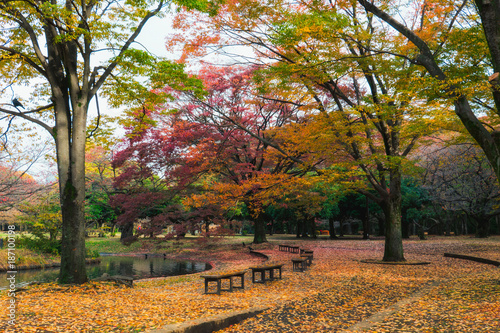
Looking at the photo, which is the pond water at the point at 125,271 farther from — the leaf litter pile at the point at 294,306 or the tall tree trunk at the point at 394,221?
the tall tree trunk at the point at 394,221

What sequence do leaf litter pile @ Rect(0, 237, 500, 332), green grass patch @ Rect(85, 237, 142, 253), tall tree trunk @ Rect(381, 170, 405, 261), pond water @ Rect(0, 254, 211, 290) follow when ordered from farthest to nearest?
green grass patch @ Rect(85, 237, 142, 253) < tall tree trunk @ Rect(381, 170, 405, 261) < pond water @ Rect(0, 254, 211, 290) < leaf litter pile @ Rect(0, 237, 500, 332)

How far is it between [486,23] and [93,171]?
2948 cm

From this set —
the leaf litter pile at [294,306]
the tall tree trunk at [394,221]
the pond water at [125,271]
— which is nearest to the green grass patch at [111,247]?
the pond water at [125,271]

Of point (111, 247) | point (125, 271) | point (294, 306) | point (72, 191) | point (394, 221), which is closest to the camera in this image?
point (294, 306)

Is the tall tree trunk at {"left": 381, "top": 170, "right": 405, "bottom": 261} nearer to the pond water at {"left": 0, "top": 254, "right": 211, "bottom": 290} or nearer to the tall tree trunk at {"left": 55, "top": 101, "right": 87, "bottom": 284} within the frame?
the pond water at {"left": 0, "top": 254, "right": 211, "bottom": 290}

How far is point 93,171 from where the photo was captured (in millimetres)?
29562

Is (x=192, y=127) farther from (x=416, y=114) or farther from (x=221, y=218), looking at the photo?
(x=416, y=114)

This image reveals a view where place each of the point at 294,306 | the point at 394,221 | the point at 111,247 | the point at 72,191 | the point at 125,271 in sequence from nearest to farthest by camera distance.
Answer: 1. the point at 294,306
2. the point at 72,191
3. the point at 394,221
4. the point at 125,271
5. the point at 111,247

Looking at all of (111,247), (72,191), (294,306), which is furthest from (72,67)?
(111,247)

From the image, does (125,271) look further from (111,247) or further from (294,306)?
(111,247)

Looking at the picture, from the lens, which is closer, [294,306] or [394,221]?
[294,306]

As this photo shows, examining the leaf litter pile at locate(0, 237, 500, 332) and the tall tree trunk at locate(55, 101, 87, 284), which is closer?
the leaf litter pile at locate(0, 237, 500, 332)

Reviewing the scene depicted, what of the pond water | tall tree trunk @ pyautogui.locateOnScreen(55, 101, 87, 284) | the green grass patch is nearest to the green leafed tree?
tall tree trunk @ pyautogui.locateOnScreen(55, 101, 87, 284)

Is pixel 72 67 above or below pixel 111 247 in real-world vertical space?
above
